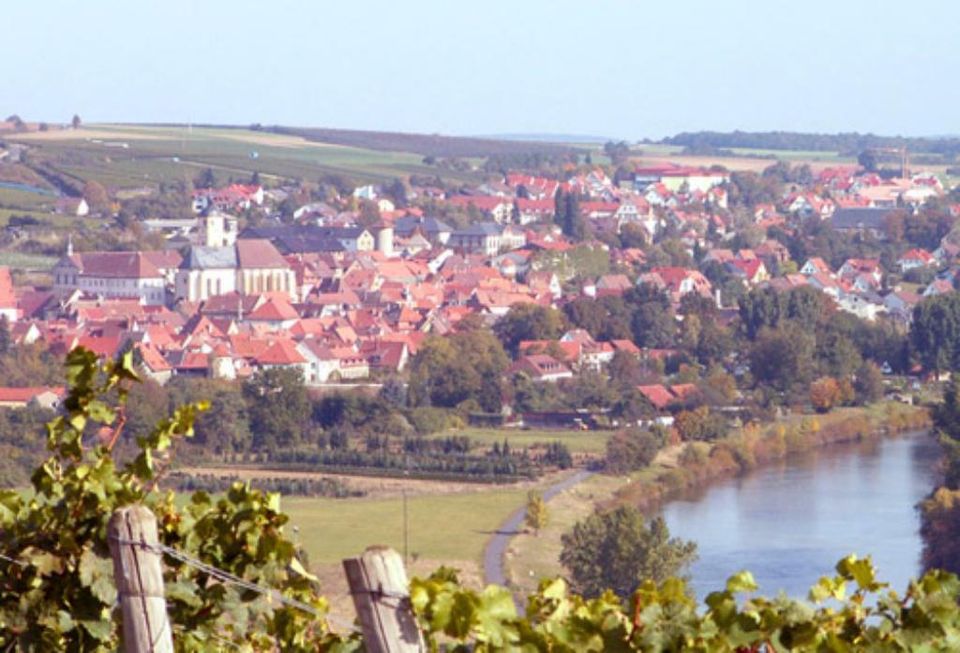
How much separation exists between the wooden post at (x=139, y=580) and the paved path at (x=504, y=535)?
8166 millimetres

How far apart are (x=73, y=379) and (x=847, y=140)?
2787 inches

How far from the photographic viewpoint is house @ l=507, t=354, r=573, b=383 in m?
20.2

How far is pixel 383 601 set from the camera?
5.12ft

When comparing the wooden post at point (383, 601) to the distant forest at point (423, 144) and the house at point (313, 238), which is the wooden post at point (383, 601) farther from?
the distant forest at point (423, 144)

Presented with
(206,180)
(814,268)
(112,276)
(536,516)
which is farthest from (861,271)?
(536,516)

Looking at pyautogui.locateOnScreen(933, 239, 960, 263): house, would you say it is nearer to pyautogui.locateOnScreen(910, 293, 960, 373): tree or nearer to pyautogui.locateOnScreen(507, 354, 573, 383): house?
pyautogui.locateOnScreen(910, 293, 960, 373): tree

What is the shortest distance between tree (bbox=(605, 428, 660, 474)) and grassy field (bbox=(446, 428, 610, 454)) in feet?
1.67

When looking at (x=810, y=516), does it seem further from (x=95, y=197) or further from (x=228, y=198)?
(x=228, y=198)

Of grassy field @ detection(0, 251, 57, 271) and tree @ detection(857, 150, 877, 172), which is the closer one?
grassy field @ detection(0, 251, 57, 271)

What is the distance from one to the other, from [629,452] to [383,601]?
1367cm

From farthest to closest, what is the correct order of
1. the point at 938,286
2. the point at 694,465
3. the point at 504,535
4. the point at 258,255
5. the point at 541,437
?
the point at 258,255, the point at 938,286, the point at 541,437, the point at 694,465, the point at 504,535

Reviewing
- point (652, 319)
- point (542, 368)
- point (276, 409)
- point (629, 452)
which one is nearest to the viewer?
point (629, 452)

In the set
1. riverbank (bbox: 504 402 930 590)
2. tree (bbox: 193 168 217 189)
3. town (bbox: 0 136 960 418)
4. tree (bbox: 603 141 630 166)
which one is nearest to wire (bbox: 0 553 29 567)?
riverbank (bbox: 504 402 930 590)

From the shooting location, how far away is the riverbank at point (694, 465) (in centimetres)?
1178
